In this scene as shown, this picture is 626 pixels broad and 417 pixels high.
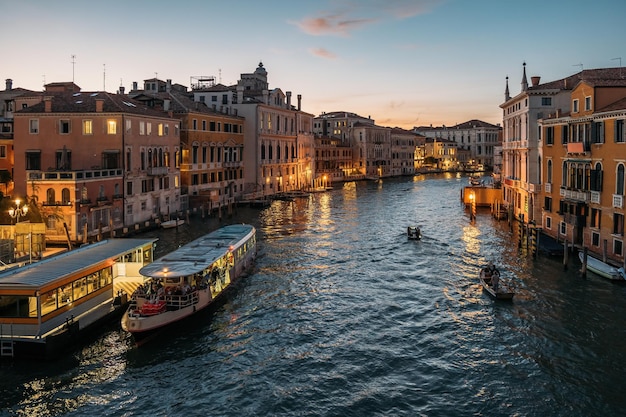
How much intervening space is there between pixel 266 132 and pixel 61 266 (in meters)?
42.8

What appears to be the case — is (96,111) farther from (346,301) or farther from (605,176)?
(605,176)

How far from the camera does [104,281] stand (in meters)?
17.6

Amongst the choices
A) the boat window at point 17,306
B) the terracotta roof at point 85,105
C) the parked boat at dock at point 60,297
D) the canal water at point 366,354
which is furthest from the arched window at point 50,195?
the boat window at point 17,306

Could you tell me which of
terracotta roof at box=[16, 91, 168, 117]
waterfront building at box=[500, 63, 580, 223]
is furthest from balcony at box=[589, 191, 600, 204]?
terracotta roof at box=[16, 91, 168, 117]

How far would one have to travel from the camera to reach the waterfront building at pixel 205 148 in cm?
4372

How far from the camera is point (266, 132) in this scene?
2292 inches

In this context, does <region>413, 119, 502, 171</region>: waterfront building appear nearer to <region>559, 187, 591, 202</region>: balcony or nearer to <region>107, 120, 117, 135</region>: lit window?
<region>559, 187, 591, 202</region>: balcony

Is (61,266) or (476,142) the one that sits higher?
(476,142)

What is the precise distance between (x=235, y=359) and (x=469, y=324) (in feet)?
23.2

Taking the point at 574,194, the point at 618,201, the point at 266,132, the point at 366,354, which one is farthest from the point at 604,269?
the point at 266,132

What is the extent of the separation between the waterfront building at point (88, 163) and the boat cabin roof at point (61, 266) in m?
9.58

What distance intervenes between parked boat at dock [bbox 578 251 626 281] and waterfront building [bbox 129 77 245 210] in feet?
89.2

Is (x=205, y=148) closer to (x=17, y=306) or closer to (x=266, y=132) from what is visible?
(x=266, y=132)

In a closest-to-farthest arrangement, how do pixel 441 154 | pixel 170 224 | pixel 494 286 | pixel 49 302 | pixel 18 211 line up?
1. pixel 49 302
2. pixel 494 286
3. pixel 18 211
4. pixel 170 224
5. pixel 441 154
